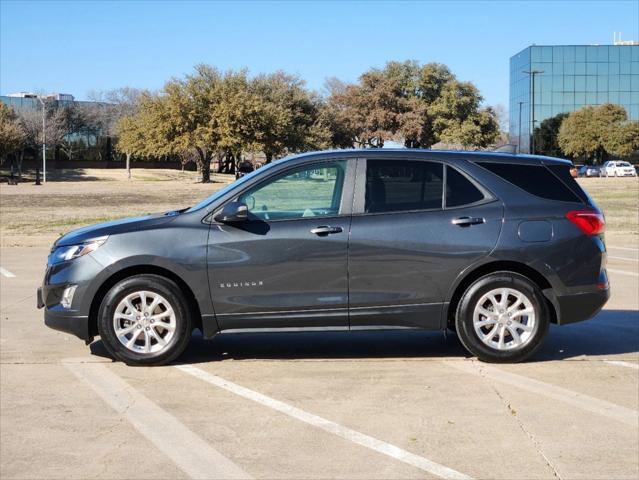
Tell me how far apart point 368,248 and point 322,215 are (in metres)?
0.49

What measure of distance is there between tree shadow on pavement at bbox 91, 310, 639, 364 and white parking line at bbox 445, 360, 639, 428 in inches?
17.9

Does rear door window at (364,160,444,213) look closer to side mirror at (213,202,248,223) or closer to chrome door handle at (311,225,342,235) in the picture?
chrome door handle at (311,225,342,235)

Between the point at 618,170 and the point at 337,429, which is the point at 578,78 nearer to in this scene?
the point at 618,170

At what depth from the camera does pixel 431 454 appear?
15.6ft

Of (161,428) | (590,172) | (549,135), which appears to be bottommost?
(161,428)

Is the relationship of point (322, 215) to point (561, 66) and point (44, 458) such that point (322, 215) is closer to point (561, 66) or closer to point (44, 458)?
point (44, 458)

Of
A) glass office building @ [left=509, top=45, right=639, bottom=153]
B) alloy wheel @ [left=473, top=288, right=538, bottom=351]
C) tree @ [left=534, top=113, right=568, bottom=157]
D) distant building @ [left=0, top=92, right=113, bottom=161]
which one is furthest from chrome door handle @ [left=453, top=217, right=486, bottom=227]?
distant building @ [left=0, top=92, right=113, bottom=161]

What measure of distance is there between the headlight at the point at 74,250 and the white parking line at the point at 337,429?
129 cm

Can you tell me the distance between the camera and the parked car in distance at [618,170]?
235ft

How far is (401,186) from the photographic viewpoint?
6.95m

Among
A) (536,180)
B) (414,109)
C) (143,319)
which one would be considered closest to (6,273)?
(143,319)

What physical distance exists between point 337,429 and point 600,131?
84317 mm

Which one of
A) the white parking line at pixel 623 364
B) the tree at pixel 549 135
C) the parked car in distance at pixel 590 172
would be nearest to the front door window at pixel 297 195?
the white parking line at pixel 623 364

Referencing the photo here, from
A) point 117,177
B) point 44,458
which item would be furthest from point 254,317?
point 117,177
